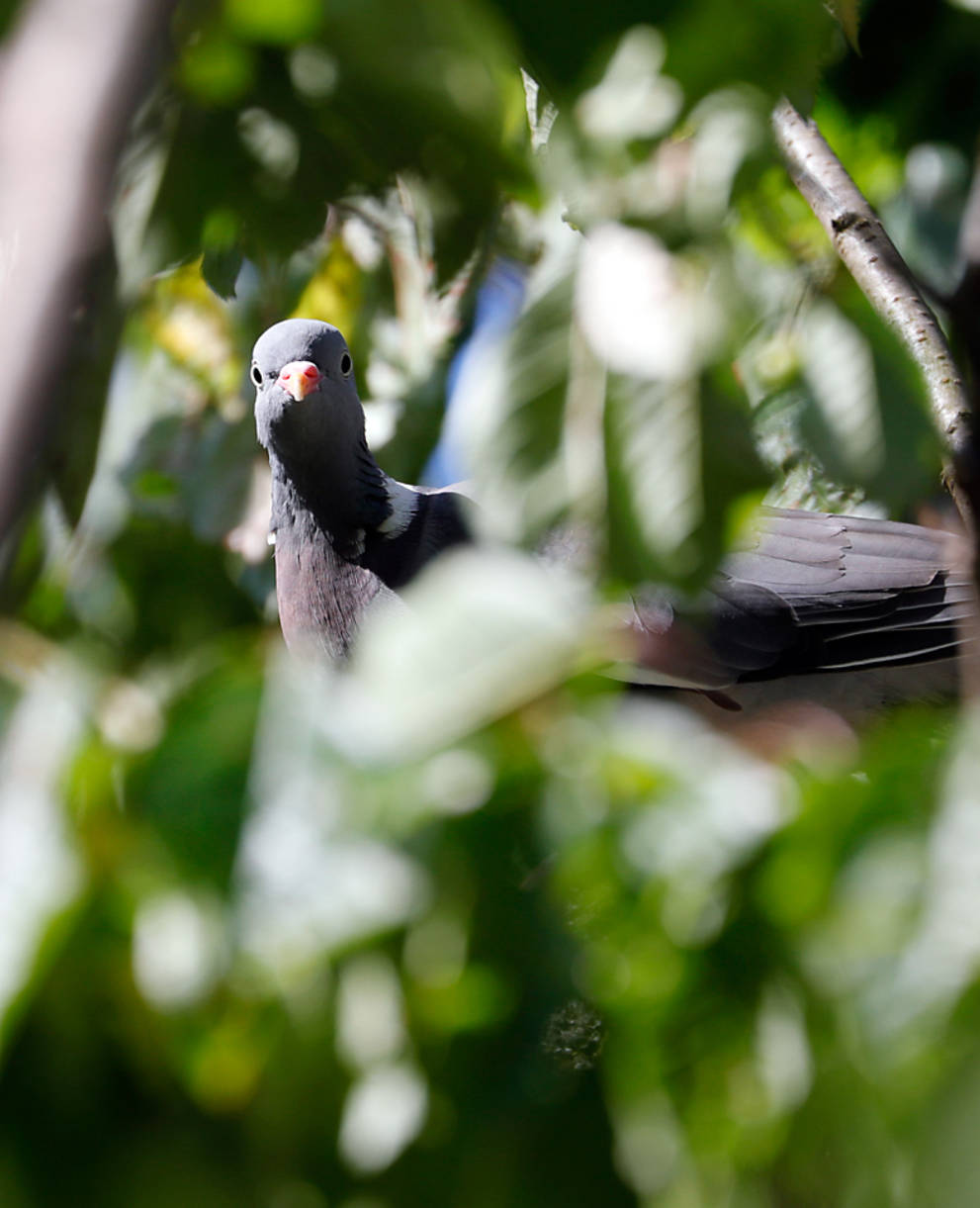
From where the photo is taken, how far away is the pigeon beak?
2096 mm

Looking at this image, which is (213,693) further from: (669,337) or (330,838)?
(669,337)

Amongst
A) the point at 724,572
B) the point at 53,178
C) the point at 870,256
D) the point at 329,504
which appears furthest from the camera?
the point at 329,504

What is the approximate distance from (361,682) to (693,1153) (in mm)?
218

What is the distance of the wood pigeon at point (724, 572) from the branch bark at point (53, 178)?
5.85ft

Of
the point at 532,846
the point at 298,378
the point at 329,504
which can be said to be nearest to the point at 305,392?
the point at 298,378


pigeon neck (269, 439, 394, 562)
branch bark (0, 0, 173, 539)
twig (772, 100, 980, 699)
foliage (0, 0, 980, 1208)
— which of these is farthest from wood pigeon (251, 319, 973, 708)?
branch bark (0, 0, 173, 539)

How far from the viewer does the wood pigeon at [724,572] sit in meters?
2.26

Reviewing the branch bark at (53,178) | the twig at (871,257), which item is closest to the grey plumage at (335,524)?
the twig at (871,257)

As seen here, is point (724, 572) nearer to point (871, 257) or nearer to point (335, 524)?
point (335, 524)

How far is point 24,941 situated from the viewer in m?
0.45

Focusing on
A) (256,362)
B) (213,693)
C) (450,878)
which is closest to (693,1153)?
(450,878)

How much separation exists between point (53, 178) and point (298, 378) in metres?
1.73

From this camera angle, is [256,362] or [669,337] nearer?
[669,337]

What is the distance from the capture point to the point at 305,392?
213 centimetres
